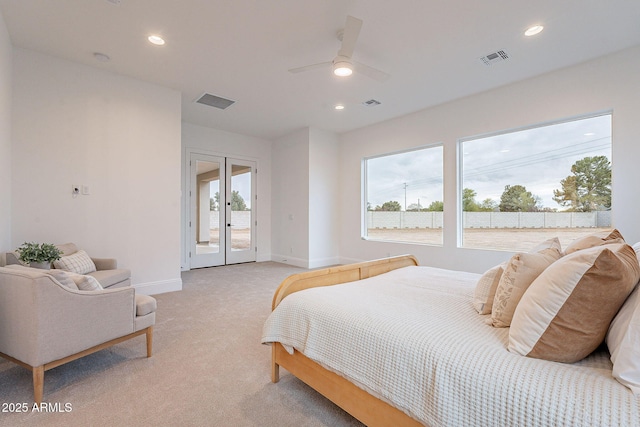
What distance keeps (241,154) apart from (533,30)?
5400mm

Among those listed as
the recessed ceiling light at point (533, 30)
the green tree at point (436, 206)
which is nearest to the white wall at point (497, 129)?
the green tree at point (436, 206)

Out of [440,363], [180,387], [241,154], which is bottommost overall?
[180,387]

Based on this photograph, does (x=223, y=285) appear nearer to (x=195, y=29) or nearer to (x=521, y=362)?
(x=195, y=29)

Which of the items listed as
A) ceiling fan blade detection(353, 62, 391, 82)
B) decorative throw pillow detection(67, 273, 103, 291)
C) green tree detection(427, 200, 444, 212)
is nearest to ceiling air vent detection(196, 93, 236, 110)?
ceiling fan blade detection(353, 62, 391, 82)

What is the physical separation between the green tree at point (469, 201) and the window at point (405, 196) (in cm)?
39

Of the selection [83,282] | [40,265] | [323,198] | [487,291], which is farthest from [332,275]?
[323,198]

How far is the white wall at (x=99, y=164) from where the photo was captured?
10.8 ft

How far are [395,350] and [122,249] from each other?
3.94 m

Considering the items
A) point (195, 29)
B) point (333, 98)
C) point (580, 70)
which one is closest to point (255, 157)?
point (333, 98)

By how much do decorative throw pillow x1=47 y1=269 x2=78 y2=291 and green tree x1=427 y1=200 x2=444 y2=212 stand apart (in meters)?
4.86

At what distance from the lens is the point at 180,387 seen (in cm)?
192

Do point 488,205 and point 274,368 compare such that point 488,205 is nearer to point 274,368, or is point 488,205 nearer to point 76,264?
point 274,368

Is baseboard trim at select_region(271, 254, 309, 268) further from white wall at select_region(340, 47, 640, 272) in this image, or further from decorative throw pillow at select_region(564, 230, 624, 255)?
decorative throw pillow at select_region(564, 230, 624, 255)

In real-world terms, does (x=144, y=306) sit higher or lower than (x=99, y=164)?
lower
